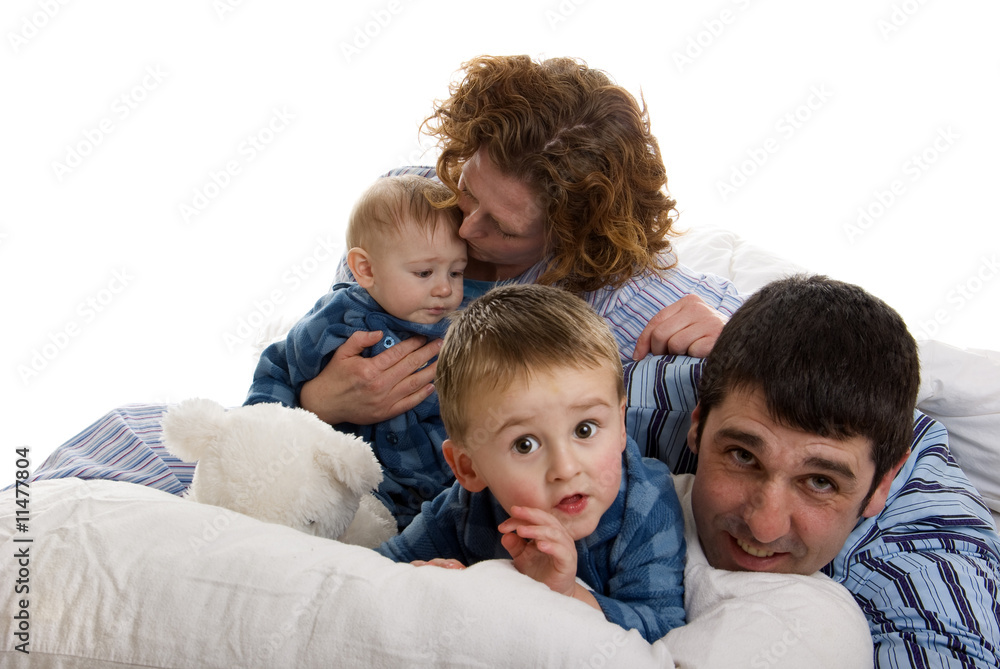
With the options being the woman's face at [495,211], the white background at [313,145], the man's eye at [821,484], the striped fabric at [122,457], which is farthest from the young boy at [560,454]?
the white background at [313,145]

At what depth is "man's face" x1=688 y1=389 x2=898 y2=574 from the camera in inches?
47.7

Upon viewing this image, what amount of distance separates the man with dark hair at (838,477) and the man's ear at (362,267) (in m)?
0.82

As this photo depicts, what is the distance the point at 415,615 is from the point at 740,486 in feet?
1.79

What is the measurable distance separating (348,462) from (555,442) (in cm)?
46

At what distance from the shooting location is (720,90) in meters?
3.35

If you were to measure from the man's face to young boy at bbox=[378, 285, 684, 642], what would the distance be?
0.09 meters

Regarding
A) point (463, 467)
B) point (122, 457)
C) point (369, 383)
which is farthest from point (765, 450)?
point (122, 457)

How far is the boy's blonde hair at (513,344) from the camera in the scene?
3.77 ft

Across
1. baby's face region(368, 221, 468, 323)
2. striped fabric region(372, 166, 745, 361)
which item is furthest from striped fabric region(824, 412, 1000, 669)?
baby's face region(368, 221, 468, 323)

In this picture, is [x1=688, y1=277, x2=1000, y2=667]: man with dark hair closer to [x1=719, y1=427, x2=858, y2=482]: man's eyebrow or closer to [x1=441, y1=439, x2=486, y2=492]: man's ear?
[x1=719, y1=427, x2=858, y2=482]: man's eyebrow

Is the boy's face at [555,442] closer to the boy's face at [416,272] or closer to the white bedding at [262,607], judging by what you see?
the white bedding at [262,607]

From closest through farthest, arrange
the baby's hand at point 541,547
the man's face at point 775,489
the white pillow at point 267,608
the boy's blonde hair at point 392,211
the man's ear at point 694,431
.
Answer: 1. the white pillow at point 267,608
2. the baby's hand at point 541,547
3. the man's face at point 775,489
4. the man's ear at point 694,431
5. the boy's blonde hair at point 392,211

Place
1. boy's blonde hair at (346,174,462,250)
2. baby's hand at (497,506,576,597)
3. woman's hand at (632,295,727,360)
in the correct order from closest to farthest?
baby's hand at (497,506,576,597) → woman's hand at (632,295,727,360) → boy's blonde hair at (346,174,462,250)

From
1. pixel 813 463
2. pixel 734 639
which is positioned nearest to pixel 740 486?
pixel 813 463
